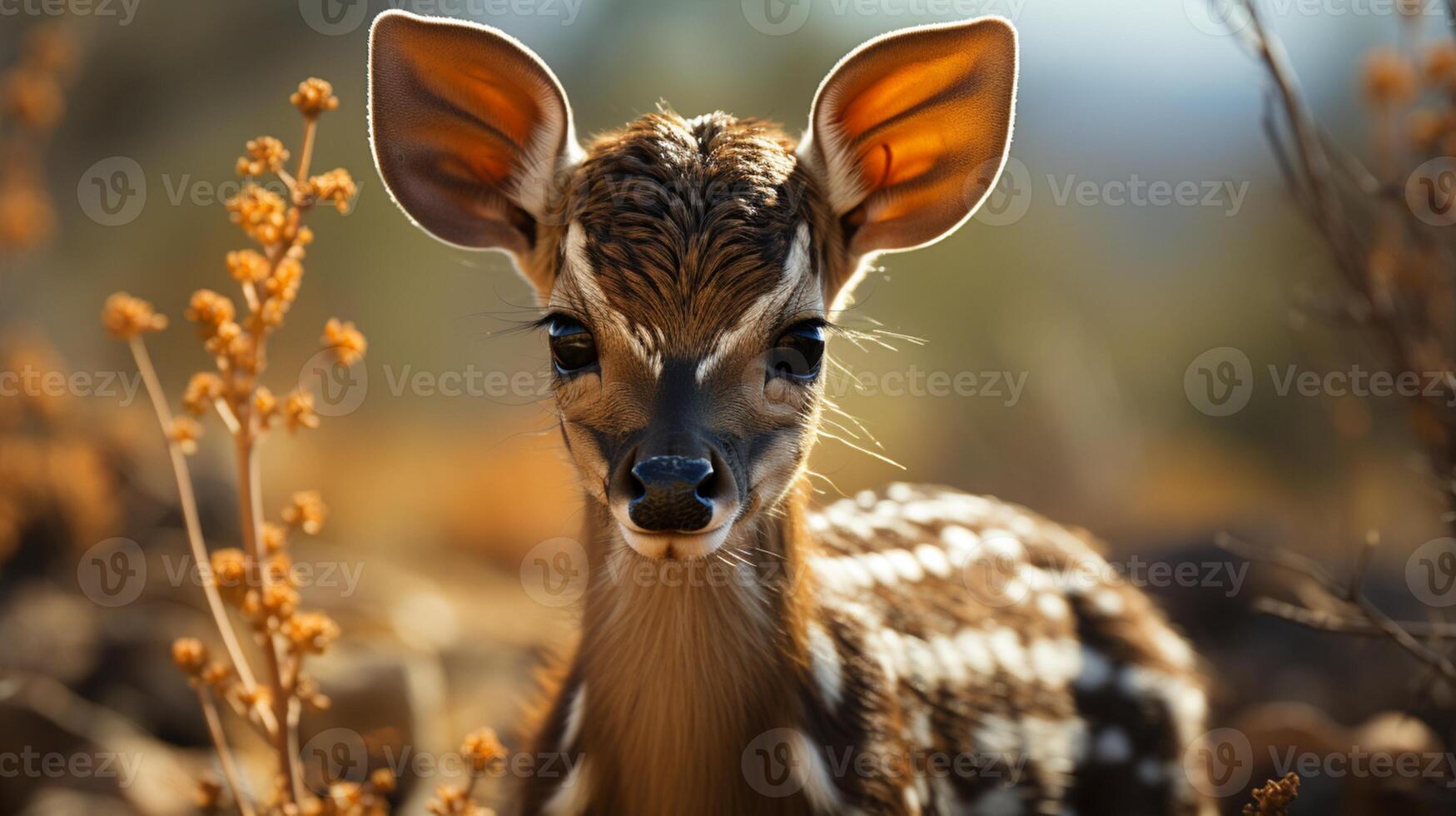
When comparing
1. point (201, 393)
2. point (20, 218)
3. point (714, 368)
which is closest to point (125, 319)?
point (201, 393)

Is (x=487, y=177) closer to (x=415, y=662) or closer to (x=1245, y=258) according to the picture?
(x=415, y=662)

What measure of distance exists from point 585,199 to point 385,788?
1.91 m

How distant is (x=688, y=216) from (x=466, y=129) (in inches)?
38.1

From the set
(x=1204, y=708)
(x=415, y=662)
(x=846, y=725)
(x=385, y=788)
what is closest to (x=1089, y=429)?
(x=1204, y=708)

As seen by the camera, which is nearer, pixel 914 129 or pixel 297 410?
pixel 297 410

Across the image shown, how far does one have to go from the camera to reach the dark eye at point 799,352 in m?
3.43

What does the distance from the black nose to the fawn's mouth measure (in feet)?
0.18

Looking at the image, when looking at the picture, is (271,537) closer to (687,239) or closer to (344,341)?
(344,341)

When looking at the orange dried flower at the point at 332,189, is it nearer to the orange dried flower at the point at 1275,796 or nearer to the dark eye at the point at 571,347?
the dark eye at the point at 571,347

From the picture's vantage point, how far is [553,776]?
371cm

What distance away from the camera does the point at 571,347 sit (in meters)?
3.46

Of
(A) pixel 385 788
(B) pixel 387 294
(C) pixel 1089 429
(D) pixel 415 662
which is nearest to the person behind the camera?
(A) pixel 385 788

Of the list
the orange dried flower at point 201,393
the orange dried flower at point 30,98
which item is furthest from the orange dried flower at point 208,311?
the orange dried flower at point 30,98

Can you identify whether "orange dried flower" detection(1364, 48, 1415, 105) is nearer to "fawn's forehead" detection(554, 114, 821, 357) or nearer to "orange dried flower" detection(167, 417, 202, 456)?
"fawn's forehead" detection(554, 114, 821, 357)
